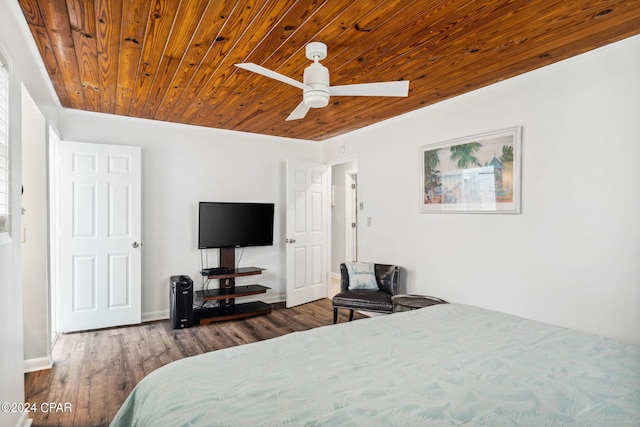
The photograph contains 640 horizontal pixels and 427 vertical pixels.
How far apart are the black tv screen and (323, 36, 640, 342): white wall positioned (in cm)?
207

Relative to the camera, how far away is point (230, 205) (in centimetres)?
461

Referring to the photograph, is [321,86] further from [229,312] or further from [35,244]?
[229,312]

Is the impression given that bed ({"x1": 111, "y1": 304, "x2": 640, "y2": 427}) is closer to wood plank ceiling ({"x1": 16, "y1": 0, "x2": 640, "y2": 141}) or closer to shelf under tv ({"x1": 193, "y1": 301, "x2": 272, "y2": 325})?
wood plank ceiling ({"x1": 16, "y1": 0, "x2": 640, "y2": 141})

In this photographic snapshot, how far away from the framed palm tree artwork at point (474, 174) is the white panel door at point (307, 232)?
1866 millimetres

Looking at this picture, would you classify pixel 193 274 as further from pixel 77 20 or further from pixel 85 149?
pixel 77 20

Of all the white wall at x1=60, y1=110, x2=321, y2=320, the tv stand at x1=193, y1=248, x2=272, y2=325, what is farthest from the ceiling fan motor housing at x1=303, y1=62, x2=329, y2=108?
the white wall at x1=60, y1=110, x2=321, y2=320

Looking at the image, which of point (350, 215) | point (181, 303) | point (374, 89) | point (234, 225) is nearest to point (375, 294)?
point (234, 225)

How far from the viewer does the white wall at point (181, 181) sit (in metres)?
4.27

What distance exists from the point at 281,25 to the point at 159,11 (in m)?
0.65

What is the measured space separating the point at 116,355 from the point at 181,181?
2132 millimetres

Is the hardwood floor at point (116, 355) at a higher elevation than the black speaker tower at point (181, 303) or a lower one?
lower

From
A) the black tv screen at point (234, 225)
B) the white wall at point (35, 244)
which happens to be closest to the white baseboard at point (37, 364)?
the white wall at point (35, 244)

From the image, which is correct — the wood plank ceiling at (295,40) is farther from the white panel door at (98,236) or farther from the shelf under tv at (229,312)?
the shelf under tv at (229,312)

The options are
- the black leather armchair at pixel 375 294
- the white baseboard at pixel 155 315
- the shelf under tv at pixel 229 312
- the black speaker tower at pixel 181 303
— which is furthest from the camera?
the white baseboard at pixel 155 315
